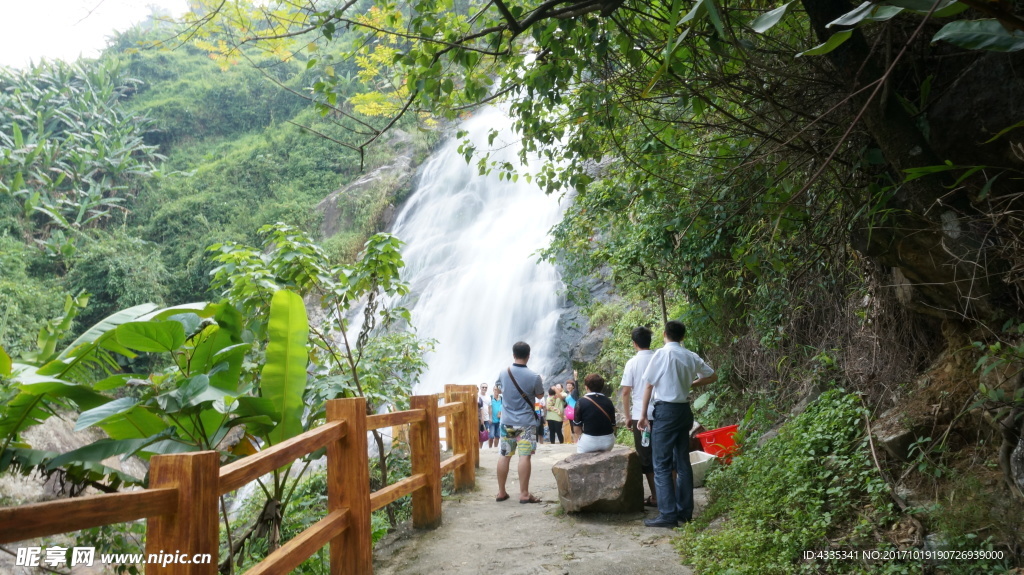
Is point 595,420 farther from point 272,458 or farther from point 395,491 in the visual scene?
point 272,458

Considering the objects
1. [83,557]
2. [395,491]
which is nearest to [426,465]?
[395,491]

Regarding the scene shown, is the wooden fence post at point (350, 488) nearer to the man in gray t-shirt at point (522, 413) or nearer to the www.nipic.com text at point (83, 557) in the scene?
the www.nipic.com text at point (83, 557)

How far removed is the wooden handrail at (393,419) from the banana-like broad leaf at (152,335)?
1332 mm

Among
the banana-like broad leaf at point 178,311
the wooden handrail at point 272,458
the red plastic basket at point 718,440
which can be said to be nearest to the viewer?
the wooden handrail at point 272,458

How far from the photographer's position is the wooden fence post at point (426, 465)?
552cm

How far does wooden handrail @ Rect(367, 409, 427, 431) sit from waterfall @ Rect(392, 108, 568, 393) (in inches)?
364

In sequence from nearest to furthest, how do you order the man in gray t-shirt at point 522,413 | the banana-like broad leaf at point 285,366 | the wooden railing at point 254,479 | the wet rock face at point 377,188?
the wooden railing at point 254,479 → the banana-like broad leaf at point 285,366 → the man in gray t-shirt at point 522,413 → the wet rock face at point 377,188

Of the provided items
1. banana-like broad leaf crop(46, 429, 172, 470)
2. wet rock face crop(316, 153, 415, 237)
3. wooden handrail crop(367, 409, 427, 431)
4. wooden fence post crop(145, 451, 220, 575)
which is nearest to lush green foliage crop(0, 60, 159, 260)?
wet rock face crop(316, 153, 415, 237)

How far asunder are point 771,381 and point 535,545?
3.52 metres

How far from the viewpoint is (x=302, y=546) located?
118 inches

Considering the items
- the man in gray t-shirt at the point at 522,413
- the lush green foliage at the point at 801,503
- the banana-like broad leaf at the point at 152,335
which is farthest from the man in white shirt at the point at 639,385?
the banana-like broad leaf at the point at 152,335

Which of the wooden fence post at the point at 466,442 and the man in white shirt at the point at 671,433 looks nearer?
the man in white shirt at the point at 671,433

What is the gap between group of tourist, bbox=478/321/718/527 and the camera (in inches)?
213

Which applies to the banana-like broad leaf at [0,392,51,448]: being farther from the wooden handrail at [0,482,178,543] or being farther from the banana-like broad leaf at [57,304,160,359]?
the wooden handrail at [0,482,178,543]
